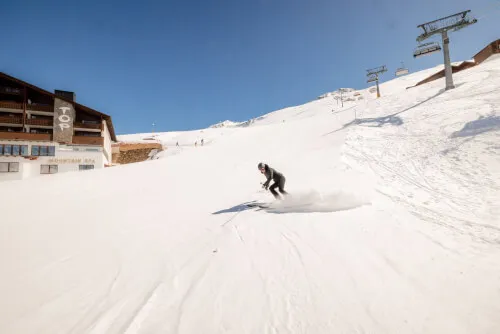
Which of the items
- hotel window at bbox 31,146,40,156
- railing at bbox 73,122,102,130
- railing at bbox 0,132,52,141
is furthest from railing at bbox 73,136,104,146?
hotel window at bbox 31,146,40,156

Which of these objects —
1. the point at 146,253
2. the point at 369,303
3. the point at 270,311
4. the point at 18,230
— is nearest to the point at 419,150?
the point at 369,303

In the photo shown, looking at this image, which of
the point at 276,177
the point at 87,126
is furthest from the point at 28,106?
the point at 276,177

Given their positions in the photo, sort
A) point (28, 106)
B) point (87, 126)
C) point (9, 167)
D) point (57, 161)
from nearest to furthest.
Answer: point (9, 167)
point (57, 161)
point (28, 106)
point (87, 126)

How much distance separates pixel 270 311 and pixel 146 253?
3.09 m

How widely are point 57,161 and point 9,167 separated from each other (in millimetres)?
4378

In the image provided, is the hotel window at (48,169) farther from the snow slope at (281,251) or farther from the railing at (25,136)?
the snow slope at (281,251)

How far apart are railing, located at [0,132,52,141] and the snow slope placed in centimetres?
2162

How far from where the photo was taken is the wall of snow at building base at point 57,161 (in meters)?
26.6

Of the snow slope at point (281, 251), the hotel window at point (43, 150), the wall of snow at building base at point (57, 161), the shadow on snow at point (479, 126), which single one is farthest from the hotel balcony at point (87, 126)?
the shadow on snow at point (479, 126)

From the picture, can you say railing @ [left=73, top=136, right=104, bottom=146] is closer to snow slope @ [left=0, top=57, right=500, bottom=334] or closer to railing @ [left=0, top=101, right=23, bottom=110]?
railing @ [left=0, top=101, right=23, bottom=110]

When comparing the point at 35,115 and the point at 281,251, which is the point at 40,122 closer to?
the point at 35,115

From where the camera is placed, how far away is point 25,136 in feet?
90.6

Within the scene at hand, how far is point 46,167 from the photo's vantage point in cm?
2809

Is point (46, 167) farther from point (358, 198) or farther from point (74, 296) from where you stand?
point (358, 198)
